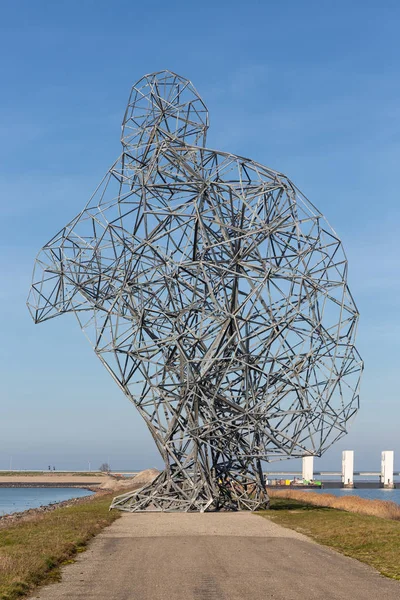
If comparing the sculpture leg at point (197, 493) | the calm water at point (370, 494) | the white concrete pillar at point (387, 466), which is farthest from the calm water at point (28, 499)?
the white concrete pillar at point (387, 466)

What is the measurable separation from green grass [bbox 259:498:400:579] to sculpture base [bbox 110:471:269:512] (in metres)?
1.89

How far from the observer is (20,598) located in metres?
13.8

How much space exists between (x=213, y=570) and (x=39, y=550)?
4.89 meters

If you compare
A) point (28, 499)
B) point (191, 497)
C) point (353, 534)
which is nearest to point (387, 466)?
point (28, 499)

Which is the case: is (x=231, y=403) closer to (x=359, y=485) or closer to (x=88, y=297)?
(x=88, y=297)

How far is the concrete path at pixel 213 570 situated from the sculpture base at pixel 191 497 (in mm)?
9506

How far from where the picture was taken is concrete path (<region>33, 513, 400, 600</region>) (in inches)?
565

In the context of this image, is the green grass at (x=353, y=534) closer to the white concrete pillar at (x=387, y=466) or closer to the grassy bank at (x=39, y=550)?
the grassy bank at (x=39, y=550)

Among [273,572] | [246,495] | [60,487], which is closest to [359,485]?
[60,487]

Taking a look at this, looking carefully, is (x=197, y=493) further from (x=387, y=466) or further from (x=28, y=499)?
(x=387, y=466)

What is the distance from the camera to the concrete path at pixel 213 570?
47.1 ft

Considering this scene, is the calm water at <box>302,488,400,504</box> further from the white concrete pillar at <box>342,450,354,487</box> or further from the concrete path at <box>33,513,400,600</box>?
the concrete path at <box>33,513,400,600</box>

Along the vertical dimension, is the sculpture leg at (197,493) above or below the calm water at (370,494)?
above

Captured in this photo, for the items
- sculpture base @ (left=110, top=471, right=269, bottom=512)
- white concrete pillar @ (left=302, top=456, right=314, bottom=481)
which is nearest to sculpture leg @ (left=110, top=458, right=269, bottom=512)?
sculpture base @ (left=110, top=471, right=269, bottom=512)
